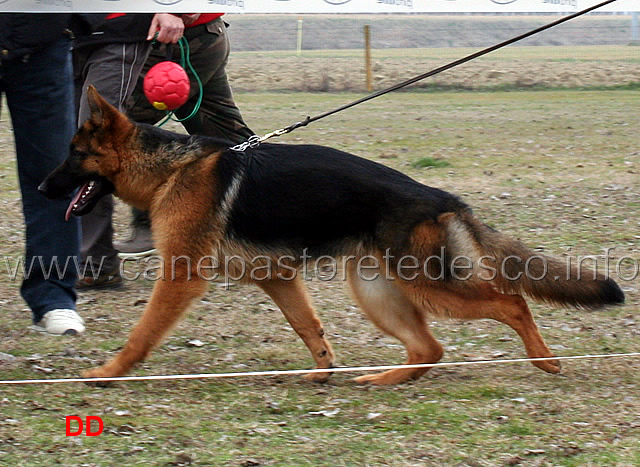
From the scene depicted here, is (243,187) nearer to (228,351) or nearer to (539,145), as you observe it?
(228,351)

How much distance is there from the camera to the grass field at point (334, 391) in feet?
10.7

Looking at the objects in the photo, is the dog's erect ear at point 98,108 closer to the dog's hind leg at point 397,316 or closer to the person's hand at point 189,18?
the dog's hind leg at point 397,316

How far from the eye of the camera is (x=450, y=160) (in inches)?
392

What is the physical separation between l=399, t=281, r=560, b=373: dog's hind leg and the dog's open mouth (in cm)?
150

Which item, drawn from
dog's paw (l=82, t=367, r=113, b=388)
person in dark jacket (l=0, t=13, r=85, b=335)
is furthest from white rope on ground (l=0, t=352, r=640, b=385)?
person in dark jacket (l=0, t=13, r=85, b=335)

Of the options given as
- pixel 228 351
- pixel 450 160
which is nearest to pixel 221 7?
pixel 228 351

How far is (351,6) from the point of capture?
595 centimetres

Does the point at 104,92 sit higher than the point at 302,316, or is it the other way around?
Result: the point at 104,92

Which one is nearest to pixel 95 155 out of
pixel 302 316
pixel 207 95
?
pixel 302 316

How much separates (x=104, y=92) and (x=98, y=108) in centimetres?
121

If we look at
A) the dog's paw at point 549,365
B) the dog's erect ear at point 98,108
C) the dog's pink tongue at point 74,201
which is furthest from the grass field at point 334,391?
the dog's erect ear at point 98,108

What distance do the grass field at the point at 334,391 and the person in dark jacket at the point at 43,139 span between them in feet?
0.78

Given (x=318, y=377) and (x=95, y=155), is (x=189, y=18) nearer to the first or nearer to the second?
(x=95, y=155)

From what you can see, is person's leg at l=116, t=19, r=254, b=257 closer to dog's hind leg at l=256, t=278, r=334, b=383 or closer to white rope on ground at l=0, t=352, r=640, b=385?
dog's hind leg at l=256, t=278, r=334, b=383
